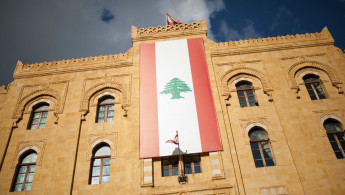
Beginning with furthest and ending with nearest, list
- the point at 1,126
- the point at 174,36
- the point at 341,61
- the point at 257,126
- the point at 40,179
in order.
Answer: the point at 174,36 → the point at 341,61 → the point at 1,126 → the point at 257,126 → the point at 40,179

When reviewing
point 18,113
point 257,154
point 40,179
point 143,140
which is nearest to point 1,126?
point 18,113

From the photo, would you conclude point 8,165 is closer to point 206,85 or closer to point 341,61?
point 206,85

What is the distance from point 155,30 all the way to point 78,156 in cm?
906

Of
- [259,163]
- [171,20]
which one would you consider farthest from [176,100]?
[171,20]

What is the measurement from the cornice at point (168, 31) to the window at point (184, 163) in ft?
26.0

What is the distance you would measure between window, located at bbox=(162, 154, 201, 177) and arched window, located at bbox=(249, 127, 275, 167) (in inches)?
110

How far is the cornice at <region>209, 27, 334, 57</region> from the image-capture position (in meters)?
13.7

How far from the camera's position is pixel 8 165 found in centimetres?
1102

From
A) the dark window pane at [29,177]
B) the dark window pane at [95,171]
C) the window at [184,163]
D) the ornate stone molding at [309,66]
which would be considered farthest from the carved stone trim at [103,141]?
the ornate stone molding at [309,66]

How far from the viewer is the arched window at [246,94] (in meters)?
12.2

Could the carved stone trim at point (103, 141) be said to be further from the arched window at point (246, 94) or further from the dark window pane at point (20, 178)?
the arched window at point (246, 94)

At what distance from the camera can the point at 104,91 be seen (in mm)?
13055

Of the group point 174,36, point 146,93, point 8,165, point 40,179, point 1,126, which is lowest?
point 40,179

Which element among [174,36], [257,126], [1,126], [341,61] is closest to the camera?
[257,126]
